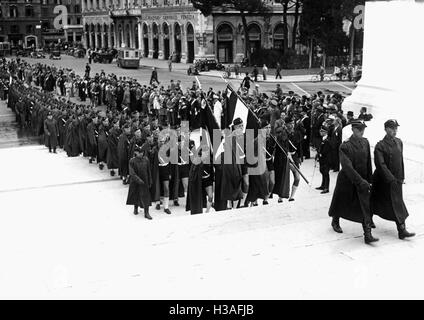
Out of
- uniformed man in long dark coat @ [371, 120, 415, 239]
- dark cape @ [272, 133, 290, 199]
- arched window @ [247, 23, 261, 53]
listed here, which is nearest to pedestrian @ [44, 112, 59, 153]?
dark cape @ [272, 133, 290, 199]

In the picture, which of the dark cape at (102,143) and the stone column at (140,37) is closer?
the dark cape at (102,143)

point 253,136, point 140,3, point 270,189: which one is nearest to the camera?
point 253,136

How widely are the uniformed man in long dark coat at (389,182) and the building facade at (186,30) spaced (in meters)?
49.5

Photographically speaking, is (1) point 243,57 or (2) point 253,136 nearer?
(2) point 253,136

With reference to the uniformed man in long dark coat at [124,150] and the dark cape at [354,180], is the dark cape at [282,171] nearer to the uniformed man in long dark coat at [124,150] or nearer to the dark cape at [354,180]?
the uniformed man in long dark coat at [124,150]

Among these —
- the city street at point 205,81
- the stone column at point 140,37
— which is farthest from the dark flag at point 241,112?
the stone column at point 140,37

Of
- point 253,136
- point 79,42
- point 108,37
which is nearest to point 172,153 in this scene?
point 253,136

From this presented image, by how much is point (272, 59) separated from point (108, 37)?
37559 mm

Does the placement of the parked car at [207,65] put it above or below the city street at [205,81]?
above

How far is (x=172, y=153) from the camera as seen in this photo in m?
12.3

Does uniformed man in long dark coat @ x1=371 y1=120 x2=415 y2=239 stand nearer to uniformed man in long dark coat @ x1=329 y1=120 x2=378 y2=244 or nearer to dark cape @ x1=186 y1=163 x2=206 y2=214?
uniformed man in long dark coat @ x1=329 y1=120 x2=378 y2=244

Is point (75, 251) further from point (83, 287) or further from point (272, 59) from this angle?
point (272, 59)

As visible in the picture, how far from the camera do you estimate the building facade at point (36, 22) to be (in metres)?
95.1

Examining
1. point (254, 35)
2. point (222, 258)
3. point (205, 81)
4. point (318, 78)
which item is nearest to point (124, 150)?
point (222, 258)
